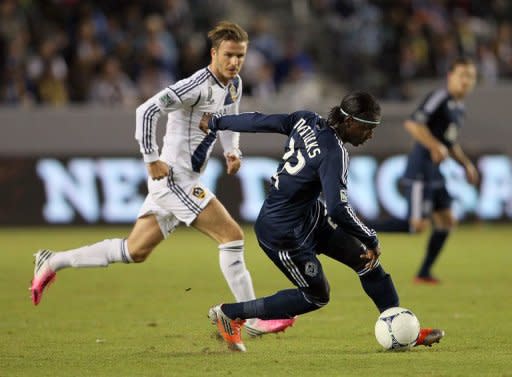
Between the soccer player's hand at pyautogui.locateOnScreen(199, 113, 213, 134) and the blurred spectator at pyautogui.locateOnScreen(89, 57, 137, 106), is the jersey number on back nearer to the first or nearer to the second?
the soccer player's hand at pyautogui.locateOnScreen(199, 113, 213, 134)

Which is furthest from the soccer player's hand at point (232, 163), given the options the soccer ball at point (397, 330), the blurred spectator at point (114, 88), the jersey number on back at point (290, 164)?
the blurred spectator at point (114, 88)

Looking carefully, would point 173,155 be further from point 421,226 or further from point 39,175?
point 39,175

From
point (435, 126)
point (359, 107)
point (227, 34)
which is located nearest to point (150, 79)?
point (435, 126)

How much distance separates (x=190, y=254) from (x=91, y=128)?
5.35 metres

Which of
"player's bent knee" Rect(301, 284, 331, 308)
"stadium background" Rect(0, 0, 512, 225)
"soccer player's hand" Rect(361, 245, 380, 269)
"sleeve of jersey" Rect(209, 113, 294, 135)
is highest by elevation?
"sleeve of jersey" Rect(209, 113, 294, 135)

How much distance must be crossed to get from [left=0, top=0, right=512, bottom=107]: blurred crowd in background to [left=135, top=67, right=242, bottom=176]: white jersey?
1130cm

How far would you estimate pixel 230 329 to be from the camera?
298 inches

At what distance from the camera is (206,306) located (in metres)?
10.2

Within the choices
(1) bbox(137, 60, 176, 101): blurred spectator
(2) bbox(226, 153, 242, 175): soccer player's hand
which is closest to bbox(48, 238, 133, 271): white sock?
(2) bbox(226, 153, 242, 175): soccer player's hand

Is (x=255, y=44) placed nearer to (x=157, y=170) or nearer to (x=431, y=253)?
(x=431, y=253)

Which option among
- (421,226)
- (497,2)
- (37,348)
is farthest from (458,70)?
(497,2)

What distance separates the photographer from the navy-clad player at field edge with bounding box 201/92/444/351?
23.3 feet

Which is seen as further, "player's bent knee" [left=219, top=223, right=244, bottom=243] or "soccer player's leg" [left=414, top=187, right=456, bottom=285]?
"soccer player's leg" [left=414, top=187, right=456, bottom=285]

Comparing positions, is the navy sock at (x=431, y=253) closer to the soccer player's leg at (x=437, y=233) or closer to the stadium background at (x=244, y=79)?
the soccer player's leg at (x=437, y=233)
